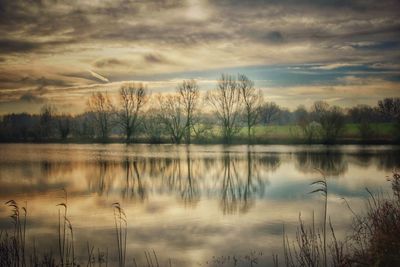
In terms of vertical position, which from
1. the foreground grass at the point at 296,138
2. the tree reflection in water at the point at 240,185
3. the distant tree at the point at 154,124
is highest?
the distant tree at the point at 154,124

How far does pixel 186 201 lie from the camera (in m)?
17.6

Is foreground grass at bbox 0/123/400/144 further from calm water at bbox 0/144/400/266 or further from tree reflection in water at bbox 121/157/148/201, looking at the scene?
tree reflection in water at bbox 121/157/148/201

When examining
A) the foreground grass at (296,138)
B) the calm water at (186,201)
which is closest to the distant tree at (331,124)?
the foreground grass at (296,138)

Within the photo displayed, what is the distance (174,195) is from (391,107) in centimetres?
6008

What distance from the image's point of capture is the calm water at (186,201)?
35.2ft

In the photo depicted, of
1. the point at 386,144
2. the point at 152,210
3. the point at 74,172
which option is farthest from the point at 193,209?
the point at 386,144

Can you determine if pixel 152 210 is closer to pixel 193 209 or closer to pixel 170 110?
pixel 193 209

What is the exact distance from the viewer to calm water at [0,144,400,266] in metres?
10.7

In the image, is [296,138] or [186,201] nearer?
[186,201]

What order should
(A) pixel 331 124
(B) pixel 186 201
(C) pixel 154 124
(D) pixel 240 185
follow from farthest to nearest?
(C) pixel 154 124 → (A) pixel 331 124 → (D) pixel 240 185 → (B) pixel 186 201

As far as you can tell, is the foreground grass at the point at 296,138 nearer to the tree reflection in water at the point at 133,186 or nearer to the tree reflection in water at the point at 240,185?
the tree reflection in water at the point at 240,185

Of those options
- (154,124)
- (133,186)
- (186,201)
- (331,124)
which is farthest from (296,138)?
(186,201)

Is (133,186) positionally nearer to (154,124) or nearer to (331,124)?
(331,124)

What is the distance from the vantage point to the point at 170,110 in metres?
73.3
